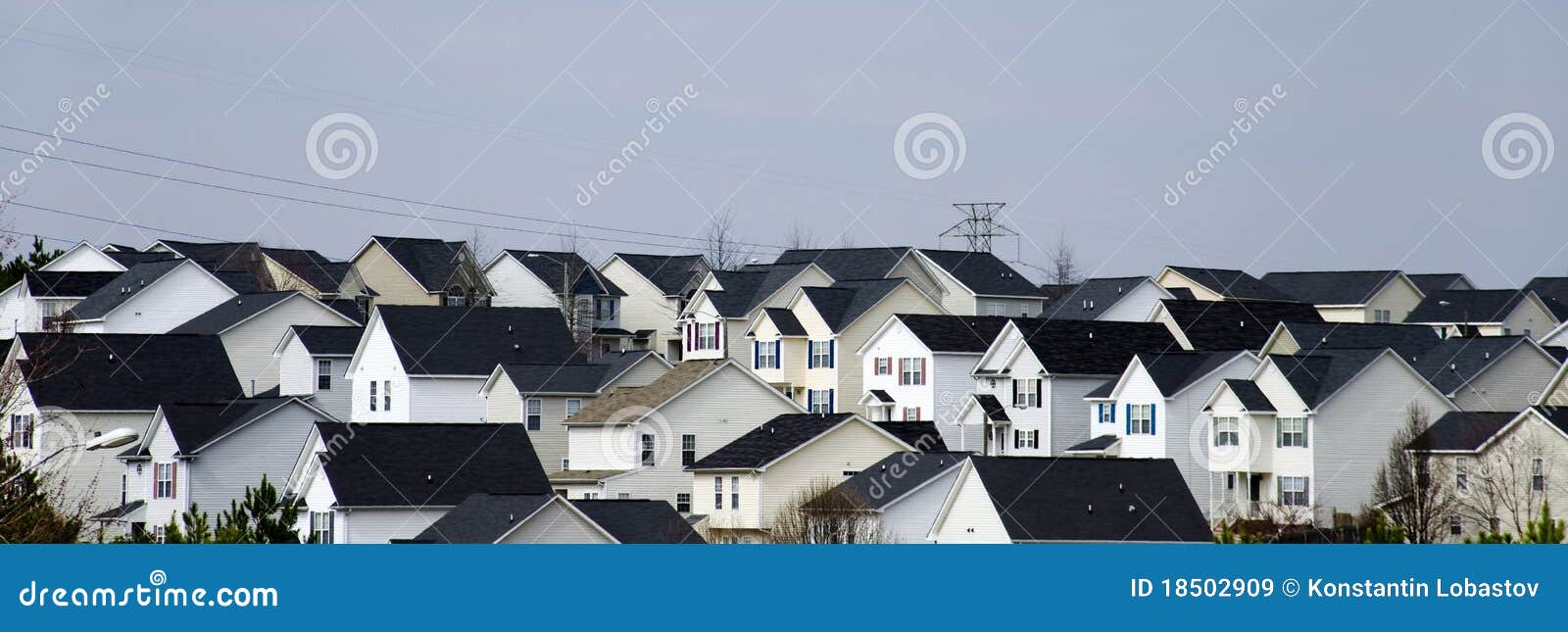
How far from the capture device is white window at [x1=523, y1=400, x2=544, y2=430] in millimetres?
71875

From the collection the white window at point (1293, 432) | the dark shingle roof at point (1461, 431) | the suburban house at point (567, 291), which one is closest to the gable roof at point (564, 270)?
the suburban house at point (567, 291)

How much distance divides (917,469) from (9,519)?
33.4m

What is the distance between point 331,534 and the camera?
54125mm

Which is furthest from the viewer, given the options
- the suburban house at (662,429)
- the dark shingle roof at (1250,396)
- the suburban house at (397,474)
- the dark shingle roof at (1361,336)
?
the dark shingle roof at (1361,336)

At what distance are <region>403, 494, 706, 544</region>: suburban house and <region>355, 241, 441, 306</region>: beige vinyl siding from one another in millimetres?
48048

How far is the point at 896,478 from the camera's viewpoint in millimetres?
58938

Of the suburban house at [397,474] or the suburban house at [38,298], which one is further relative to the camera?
the suburban house at [38,298]

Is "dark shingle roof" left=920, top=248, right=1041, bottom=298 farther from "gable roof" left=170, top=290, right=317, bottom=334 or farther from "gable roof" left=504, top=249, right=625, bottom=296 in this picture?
"gable roof" left=170, top=290, right=317, bottom=334

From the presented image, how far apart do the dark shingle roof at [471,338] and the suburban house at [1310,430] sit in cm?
2621

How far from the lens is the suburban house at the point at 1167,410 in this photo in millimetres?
66438

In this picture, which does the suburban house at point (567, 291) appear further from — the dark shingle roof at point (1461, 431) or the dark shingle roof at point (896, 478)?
the dark shingle roof at point (1461, 431)

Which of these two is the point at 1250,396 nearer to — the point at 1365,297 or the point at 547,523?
the point at 547,523

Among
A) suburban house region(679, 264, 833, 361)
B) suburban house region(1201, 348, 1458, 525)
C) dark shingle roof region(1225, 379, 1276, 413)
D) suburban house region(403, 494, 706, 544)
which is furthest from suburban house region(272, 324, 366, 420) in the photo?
dark shingle roof region(1225, 379, 1276, 413)

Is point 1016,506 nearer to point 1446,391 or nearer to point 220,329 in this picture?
point 1446,391
